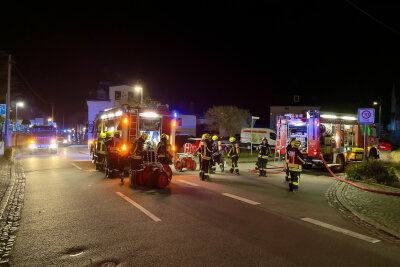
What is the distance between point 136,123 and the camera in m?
12.2

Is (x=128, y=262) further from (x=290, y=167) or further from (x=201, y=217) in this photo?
(x=290, y=167)

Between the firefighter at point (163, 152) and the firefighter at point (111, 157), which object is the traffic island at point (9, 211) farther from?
the firefighter at point (163, 152)

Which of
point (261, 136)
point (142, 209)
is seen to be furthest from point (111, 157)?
point (261, 136)

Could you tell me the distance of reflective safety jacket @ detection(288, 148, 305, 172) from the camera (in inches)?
364

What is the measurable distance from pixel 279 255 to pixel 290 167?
5240 mm

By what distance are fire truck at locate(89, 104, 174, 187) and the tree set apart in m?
29.1

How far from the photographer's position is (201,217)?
623cm

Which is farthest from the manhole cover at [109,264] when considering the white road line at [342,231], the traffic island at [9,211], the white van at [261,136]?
the white van at [261,136]

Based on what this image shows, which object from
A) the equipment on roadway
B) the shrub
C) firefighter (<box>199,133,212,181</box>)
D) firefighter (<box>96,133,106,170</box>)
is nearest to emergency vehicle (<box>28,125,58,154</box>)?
firefighter (<box>96,133,106,170</box>)

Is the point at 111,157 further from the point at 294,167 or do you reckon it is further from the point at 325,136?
the point at 325,136

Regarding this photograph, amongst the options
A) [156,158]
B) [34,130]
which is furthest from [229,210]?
[34,130]

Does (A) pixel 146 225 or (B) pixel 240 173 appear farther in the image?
(B) pixel 240 173

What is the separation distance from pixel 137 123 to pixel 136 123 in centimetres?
5

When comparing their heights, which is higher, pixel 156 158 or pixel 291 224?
pixel 156 158
